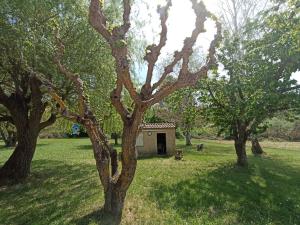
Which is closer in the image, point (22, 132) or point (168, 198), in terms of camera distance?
point (168, 198)

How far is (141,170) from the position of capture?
18422 millimetres

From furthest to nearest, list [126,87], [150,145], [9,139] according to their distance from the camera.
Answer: [9,139] < [150,145] < [126,87]

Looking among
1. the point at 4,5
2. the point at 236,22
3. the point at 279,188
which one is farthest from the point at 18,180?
the point at 236,22

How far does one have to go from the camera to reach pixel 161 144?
28.5 meters

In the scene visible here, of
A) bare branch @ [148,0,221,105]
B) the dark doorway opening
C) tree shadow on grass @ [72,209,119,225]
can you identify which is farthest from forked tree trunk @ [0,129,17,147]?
bare branch @ [148,0,221,105]

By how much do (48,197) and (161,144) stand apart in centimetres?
1670

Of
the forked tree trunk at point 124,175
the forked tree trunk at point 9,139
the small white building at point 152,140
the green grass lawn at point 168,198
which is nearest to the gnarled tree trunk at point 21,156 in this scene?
the green grass lawn at point 168,198

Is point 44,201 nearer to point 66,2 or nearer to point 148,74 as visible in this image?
point 148,74

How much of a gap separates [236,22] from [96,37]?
18985mm

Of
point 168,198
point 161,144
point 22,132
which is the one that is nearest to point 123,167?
point 168,198

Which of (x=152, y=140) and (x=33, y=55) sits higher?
(x=33, y=55)

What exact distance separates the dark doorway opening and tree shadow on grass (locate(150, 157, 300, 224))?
33.2 feet

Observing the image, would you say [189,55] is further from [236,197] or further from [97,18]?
[236,197]

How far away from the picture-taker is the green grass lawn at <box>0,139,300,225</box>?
33.3 ft
